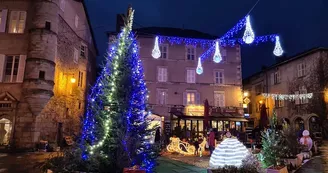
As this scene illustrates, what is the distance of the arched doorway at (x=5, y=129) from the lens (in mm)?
17569

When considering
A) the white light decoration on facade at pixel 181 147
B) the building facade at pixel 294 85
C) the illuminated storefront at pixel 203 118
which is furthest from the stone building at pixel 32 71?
the building facade at pixel 294 85

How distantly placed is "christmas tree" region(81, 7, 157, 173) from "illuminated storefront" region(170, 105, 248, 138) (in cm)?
1832

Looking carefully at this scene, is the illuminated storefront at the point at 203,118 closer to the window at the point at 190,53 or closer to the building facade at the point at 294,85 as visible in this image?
the building facade at the point at 294,85

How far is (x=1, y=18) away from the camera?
1869cm

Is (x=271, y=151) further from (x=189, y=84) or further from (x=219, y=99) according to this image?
(x=219, y=99)

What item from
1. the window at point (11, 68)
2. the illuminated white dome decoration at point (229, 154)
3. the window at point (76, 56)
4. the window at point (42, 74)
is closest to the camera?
the illuminated white dome decoration at point (229, 154)

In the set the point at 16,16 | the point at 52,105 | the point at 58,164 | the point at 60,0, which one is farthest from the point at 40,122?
the point at 58,164

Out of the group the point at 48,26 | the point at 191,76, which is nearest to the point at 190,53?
the point at 191,76

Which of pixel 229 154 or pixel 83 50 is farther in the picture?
pixel 83 50

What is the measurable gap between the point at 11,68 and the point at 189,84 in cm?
1707

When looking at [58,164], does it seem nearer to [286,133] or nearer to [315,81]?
[286,133]

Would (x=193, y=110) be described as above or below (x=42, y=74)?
below

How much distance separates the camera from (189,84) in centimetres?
2845

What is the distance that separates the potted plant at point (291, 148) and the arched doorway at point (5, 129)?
1695 centimetres
